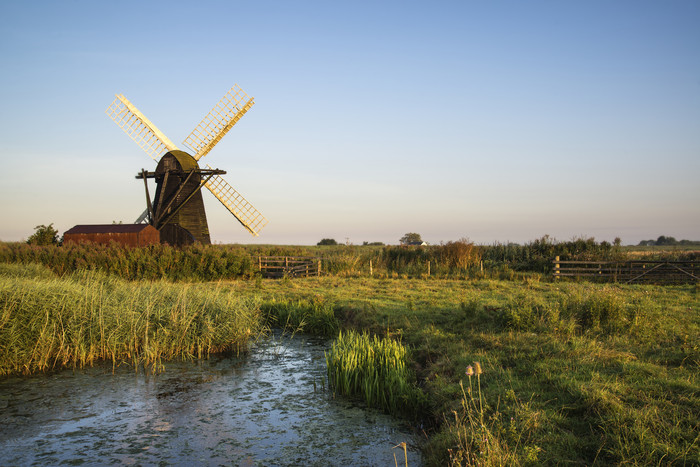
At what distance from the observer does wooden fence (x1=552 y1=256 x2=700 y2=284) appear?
62.5 ft

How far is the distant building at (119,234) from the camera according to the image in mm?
23391

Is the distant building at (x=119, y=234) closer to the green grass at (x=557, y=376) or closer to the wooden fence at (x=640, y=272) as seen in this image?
the green grass at (x=557, y=376)

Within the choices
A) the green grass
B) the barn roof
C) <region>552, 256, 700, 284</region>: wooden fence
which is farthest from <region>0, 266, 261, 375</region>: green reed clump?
<region>552, 256, 700, 284</region>: wooden fence

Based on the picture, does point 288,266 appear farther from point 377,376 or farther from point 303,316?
point 377,376

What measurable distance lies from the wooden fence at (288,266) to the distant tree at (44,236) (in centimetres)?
1129

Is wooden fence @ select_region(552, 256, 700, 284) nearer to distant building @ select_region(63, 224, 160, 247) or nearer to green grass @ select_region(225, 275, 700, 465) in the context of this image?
green grass @ select_region(225, 275, 700, 465)

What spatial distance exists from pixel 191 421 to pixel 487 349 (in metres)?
4.72

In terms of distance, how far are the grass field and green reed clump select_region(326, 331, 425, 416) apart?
0.10 meters

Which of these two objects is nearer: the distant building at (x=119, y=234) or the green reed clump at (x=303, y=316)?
the green reed clump at (x=303, y=316)

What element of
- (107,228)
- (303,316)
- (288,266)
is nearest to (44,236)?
(107,228)

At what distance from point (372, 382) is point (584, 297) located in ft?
18.7

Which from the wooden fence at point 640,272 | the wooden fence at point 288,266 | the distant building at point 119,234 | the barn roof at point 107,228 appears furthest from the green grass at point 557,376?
the barn roof at point 107,228

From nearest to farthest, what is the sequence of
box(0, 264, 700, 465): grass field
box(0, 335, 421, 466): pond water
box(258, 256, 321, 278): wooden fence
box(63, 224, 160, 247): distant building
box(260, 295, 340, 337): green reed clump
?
box(0, 264, 700, 465): grass field
box(0, 335, 421, 466): pond water
box(260, 295, 340, 337): green reed clump
box(258, 256, 321, 278): wooden fence
box(63, 224, 160, 247): distant building

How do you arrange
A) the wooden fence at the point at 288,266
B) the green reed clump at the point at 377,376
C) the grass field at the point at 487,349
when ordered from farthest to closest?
the wooden fence at the point at 288,266 → the green reed clump at the point at 377,376 → the grass field at the point at 487,349
